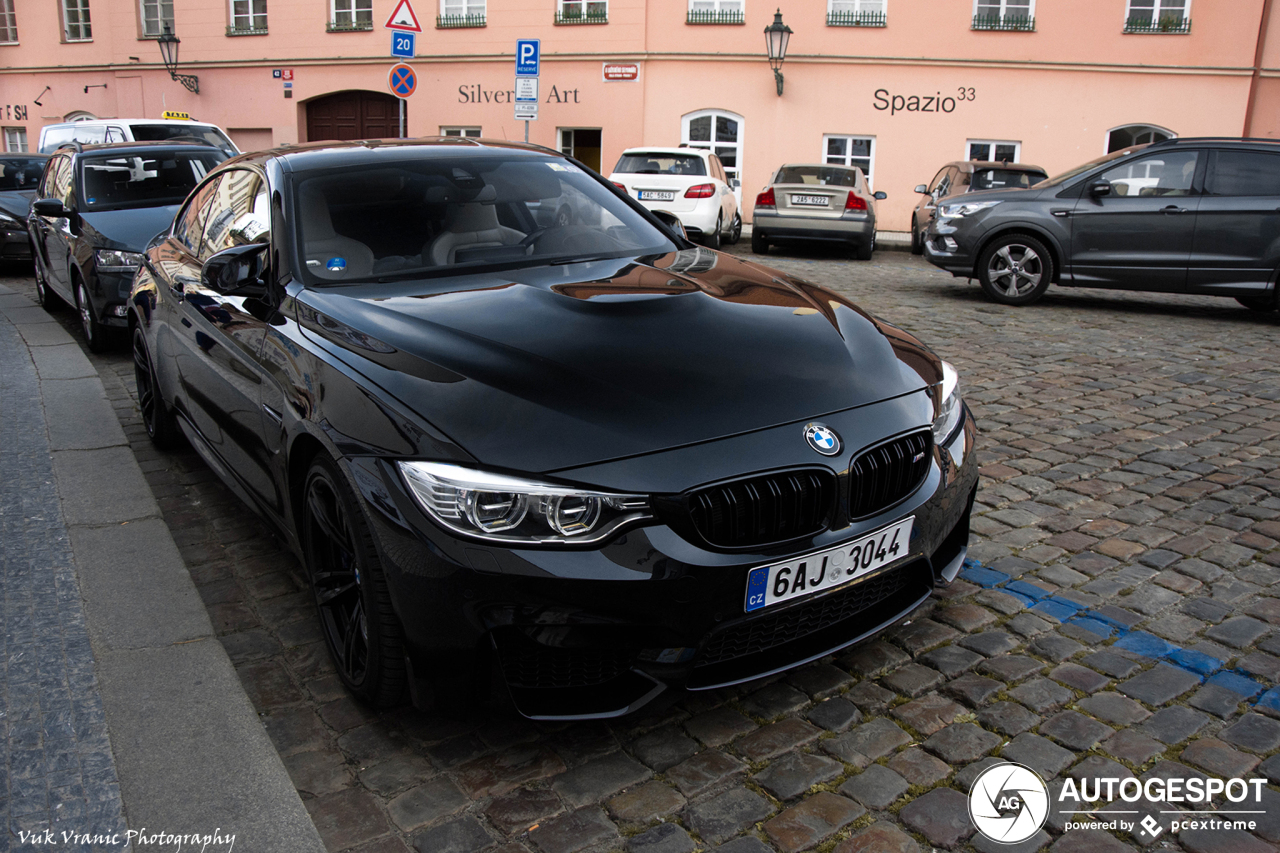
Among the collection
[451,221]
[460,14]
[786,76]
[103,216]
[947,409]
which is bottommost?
[947,409]

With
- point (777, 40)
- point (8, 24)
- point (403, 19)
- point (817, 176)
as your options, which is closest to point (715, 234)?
point (817, 176)

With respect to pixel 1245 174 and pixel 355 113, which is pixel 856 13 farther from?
pixel 1245 174

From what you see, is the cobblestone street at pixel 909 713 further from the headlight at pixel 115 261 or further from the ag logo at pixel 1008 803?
A: the headlight at pixel 115 261

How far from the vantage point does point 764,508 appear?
251cm

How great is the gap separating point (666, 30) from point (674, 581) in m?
22.2

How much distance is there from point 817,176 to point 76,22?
955 inches

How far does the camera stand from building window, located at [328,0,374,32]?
2528 centimetres

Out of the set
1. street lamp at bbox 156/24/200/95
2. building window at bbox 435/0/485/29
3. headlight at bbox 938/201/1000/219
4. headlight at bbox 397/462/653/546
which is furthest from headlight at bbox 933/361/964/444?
street lamp at bbox 156/24/200/95

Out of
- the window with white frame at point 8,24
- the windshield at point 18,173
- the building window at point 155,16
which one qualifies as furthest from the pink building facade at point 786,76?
the windshield at point 18,173

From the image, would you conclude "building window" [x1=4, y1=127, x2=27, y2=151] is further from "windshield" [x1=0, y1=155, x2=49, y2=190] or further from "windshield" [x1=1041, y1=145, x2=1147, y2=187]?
"windshield" [x1=1041, y1=145, x2=1147, y2=187]

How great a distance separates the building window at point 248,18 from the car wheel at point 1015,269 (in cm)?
2224

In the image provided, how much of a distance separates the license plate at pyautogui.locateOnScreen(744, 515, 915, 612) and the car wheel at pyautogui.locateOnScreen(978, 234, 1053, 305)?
8.37 m

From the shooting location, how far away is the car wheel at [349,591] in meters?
2.61

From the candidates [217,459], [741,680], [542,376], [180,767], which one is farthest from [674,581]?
[217,459]
